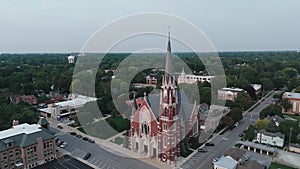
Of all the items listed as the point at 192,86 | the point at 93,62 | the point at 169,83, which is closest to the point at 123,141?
the point at 169,83

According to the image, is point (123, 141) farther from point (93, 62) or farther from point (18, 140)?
point (93, 62)

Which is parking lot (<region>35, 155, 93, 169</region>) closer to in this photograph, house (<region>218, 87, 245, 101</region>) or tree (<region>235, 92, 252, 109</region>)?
tree (<region>235, 92, 252, 109</region>)

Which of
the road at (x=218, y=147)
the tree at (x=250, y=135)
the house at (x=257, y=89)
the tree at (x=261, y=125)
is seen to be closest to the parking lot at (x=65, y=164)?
the road at (x=218, y=147)

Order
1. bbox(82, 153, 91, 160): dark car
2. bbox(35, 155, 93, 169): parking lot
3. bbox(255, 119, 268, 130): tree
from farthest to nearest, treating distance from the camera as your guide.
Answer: bbox(255, 119, 268, 130): tree → bbox(82, 153, 91, 160): dark car → bbox(35, 155, 93, 169): parking lot

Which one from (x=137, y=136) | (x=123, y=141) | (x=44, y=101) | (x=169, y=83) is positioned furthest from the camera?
(x=44, y=101)

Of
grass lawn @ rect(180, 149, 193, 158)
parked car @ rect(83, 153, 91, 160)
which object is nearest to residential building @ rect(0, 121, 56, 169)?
parked car @ rect(83, 153, 91, 160)

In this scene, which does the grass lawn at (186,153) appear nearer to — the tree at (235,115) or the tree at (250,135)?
the tree at (250,135)
